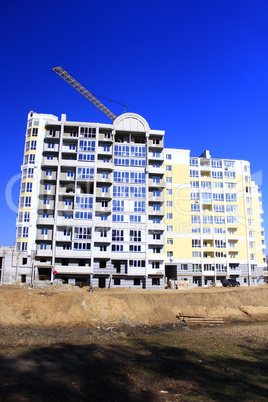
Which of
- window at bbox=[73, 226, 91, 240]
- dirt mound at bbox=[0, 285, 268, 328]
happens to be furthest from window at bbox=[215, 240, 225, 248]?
window at bbox=[73, 226, 91, 240]

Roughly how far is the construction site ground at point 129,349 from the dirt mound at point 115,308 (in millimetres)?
107

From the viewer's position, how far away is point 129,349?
23.7m

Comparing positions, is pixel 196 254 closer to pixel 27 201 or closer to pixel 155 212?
pixel 155 212

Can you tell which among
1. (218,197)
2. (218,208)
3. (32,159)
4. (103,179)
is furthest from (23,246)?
(218,197)

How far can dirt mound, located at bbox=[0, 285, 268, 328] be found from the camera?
32719 millimetres

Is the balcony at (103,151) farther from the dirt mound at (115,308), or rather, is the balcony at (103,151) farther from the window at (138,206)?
the dirt mound at (115,308)

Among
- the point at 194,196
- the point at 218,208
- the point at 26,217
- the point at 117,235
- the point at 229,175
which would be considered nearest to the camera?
the point at 117,235

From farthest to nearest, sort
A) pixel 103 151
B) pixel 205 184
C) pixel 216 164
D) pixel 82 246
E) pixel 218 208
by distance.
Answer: pixel 216 164 < pixel 205 184 < pixel 218 208 < pixel 103 151 < pixel 82 246

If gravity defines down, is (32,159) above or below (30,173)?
Answer: above

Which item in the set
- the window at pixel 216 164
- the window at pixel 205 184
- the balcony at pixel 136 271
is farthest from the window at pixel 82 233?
the window at pixel 216 164

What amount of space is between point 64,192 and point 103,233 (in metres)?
13.6

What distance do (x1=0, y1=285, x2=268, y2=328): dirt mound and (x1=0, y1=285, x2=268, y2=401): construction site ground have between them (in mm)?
107

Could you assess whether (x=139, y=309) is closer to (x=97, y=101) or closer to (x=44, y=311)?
(x=44, y=311)

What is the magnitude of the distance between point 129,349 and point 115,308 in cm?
1351
